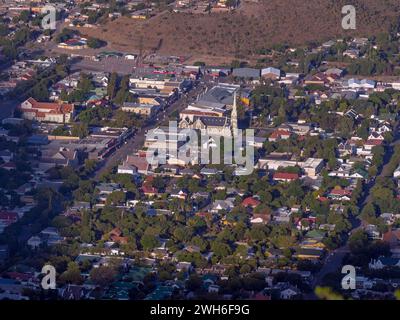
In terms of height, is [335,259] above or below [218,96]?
above

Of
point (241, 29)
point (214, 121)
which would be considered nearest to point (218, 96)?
point (214, 121)

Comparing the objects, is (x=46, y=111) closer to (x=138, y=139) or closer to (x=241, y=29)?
(x=138, y=139)

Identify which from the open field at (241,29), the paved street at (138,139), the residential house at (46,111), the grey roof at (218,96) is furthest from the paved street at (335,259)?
the open field at (241,29)

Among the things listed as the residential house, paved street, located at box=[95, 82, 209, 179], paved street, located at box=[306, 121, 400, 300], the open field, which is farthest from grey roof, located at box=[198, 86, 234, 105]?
paved street, located at box=[306, 121, 400, 300]

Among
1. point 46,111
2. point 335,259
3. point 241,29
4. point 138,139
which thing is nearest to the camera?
point 335,259

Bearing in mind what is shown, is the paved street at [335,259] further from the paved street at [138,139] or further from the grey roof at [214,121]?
the grey roof at [214,121]

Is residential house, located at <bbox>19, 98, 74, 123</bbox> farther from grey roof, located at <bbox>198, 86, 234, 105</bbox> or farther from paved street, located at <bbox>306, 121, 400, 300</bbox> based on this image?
paved street, located at <bbox>306, 121, 400, 300</bbox>

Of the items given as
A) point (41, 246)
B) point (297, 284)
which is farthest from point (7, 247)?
point (297, 284)
